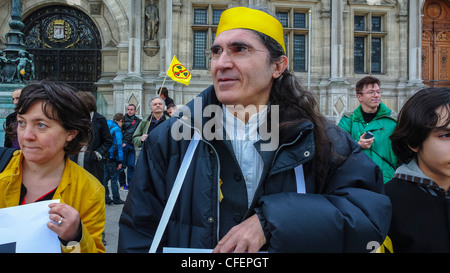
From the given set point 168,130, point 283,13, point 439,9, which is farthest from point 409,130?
point 439,9

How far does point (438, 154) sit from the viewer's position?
1898 mm

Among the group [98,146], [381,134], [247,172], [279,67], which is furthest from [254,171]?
[98,146]

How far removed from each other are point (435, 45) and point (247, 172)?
59.1 ft

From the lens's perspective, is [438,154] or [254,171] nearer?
[254,171]

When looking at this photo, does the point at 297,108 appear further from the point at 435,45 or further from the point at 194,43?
the point at 435,45

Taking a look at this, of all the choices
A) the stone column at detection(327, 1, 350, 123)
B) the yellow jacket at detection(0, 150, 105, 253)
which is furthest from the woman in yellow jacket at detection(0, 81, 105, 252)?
the stone column at detection(327, 1, 350, 123)

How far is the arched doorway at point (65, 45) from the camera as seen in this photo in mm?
15336

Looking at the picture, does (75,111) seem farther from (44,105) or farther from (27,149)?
(27,149)

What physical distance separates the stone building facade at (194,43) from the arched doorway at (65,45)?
1.7 inches

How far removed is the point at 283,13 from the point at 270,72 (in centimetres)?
1477

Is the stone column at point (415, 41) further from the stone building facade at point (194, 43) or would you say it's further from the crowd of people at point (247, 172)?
the crowd of people at point (247, 172)

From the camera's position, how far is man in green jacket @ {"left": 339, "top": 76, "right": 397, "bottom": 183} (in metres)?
3.88

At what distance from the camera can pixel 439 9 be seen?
16.3m

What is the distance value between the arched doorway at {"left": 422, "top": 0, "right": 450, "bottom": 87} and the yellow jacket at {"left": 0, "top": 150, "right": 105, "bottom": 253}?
17.6 meters
